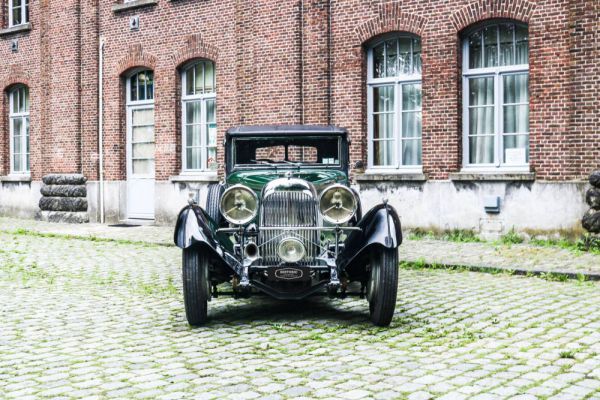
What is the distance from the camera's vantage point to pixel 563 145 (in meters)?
13.4

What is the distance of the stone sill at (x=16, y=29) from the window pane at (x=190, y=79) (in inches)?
227

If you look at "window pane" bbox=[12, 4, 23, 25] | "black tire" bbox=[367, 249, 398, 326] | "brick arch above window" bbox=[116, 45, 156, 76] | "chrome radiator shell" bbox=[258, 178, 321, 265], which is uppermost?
"window pane" bbox=[12, 4, 23, 25]

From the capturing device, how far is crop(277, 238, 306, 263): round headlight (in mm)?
7121

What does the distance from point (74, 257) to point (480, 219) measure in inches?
264

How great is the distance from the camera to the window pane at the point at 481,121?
14531 mm

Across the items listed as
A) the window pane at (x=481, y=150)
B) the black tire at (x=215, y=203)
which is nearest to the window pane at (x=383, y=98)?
the window pane at (x=481, y=150)

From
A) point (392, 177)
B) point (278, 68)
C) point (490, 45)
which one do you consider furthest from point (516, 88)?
point (278, 68)

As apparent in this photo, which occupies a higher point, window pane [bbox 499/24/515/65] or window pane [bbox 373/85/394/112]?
window pane [bbox 499/24/515/65]

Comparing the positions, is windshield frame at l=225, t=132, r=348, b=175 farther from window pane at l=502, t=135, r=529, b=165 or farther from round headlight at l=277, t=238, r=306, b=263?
window pane at l=502, t=135, r=529, b=165

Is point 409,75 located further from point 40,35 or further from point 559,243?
point 40,35

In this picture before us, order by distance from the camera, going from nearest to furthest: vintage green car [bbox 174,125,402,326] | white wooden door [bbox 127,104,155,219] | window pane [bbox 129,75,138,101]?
vintage green car [bbox 174,125,402,326] → white wooden door [bbox 127,104,155,219] → window pane [bbox 129,75,138,101]

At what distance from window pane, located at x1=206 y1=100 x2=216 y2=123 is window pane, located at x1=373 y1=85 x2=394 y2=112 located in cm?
409


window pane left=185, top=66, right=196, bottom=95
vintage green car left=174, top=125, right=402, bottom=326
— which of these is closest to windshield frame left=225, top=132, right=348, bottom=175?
vintage green car left=174, top=125, right=402, bottom=326

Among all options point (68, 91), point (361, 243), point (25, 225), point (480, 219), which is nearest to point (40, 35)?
point (68, 91)
